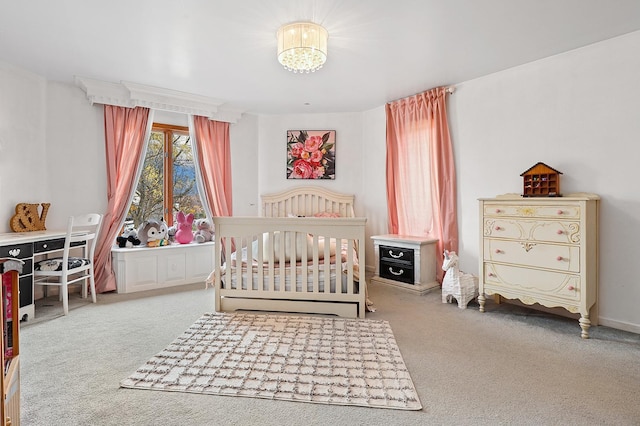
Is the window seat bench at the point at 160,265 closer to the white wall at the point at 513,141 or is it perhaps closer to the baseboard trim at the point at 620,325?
the white wall at the point at 513,141

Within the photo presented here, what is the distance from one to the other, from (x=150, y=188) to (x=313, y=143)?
96.8 inches

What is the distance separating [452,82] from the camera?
3961 millimetres

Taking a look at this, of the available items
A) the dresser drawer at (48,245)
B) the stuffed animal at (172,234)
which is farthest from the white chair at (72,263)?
the stuffed animal at (172,234)

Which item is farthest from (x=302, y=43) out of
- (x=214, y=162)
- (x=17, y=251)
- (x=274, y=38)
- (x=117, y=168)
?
(x=17, y=251)

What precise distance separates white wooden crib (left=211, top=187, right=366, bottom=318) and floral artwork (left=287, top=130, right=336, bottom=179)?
7.40ft

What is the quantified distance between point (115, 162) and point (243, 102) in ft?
6.00

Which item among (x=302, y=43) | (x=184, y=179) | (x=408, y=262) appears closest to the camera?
(x=302, y=43)

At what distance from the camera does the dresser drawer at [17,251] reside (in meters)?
2.87

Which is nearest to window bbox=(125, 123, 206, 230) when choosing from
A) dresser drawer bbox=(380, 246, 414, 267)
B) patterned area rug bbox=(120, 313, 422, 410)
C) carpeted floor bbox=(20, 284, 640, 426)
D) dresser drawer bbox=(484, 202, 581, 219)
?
carpeted floor bbox=(20, 284, 640, 426)

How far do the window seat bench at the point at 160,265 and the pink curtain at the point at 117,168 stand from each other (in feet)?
0.45

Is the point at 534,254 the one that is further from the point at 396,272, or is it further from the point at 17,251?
the point at 17,251

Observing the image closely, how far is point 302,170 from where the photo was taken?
538cm

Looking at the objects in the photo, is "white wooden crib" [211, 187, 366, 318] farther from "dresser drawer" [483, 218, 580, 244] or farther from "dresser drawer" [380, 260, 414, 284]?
"dresser drawer" [483, 218, 580, 244]

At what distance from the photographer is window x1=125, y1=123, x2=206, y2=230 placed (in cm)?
462
